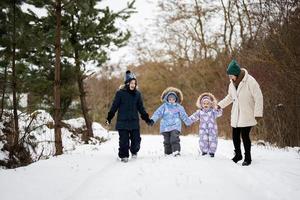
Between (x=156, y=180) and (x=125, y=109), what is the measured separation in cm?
294

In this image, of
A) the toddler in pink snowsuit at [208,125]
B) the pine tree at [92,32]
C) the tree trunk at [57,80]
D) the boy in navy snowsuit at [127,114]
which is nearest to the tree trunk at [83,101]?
the pine tree at [92,32]

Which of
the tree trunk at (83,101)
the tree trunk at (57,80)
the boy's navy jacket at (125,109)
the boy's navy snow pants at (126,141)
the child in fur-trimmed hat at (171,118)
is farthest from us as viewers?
the tree trunk at (83,101)

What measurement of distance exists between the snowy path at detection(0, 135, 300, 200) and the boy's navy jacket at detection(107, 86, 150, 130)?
1042mm

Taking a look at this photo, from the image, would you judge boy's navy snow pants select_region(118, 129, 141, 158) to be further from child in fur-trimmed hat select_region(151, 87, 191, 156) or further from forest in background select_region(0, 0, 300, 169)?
forest in background select_region(0, 0, 300, 169)

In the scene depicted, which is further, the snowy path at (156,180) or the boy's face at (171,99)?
the boy's face at (171,99)

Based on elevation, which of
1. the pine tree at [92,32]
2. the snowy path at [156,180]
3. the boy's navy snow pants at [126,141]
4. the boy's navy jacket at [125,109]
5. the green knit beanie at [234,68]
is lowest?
the snowy path at [156,180]

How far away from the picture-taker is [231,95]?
7.88 m

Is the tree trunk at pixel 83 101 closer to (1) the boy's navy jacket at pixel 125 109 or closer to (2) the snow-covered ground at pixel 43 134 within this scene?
(2) the snow-covered ground at pixel 43 134

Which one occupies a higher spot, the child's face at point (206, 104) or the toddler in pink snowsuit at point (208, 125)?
the child's face at point (206, 104)

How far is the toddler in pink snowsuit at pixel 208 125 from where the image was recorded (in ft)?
27.6

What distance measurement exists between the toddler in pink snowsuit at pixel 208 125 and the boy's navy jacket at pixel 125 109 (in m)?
1.47

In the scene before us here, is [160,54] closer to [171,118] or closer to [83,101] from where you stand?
[83,101]

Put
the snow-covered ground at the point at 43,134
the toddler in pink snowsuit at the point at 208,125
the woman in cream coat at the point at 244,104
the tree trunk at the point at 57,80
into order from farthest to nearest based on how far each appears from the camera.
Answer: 1. the snow-covered ground at the point at 43,134
2. the tree trunk at the point at 57,80
3. the toddler in pink snowsuit at the point at 208,125
4. the woman in cream coat at the point at 244,104

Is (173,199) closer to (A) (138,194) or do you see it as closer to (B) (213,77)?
(A) (138,194)
